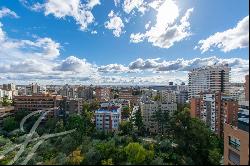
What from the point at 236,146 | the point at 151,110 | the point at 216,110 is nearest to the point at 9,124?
the point at 151,110

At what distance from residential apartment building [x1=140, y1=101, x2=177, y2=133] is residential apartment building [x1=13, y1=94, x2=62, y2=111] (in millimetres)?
9073

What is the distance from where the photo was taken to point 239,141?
42.3ft

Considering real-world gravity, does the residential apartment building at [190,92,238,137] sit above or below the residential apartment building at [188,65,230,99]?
below

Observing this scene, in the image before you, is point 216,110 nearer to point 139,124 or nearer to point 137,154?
point 139,124

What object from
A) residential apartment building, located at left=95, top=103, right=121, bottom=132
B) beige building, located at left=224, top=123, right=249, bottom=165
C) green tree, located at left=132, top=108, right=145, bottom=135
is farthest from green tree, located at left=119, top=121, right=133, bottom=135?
beige building, located at left=224, top=123, right=249, bottom=165

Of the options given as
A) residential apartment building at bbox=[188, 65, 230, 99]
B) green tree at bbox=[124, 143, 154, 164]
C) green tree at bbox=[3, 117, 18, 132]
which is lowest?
green tree at bbox=[3, 117, 18, 132]

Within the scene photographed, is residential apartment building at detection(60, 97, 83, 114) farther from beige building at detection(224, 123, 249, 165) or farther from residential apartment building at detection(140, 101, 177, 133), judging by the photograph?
beige building at detection(224, 123, 249, 165)

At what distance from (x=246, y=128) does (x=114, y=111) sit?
16225 millimetres

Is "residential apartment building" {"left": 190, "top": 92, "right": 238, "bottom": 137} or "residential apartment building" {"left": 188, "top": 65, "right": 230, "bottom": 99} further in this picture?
"residential apartment building" {"left": 188, "top": 65, "right": 230, "bottom": 99}

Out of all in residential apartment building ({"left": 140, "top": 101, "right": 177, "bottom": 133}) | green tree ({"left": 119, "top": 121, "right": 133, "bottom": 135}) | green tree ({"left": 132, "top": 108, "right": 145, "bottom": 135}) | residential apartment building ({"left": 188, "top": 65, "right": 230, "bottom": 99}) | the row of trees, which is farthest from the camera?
residential apartment building ({"left": 188, "top": 65, "right": 230, "bottom": 99})

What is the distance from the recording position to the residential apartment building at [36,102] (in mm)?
32750

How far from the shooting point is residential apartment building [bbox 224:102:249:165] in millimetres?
12193

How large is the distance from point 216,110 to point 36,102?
18544 mm

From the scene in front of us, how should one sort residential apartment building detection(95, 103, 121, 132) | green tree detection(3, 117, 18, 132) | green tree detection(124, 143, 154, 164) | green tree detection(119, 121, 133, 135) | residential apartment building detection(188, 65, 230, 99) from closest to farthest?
green tree detection(124, 143, 154, 164)
green tree detection(119, 121, 133, 135)
residential apartment building detection(95, 103, 121, 132)
green tree detection(3, 117, 18, 132)
residential apartment building detection(188, 65, 230, 99)
